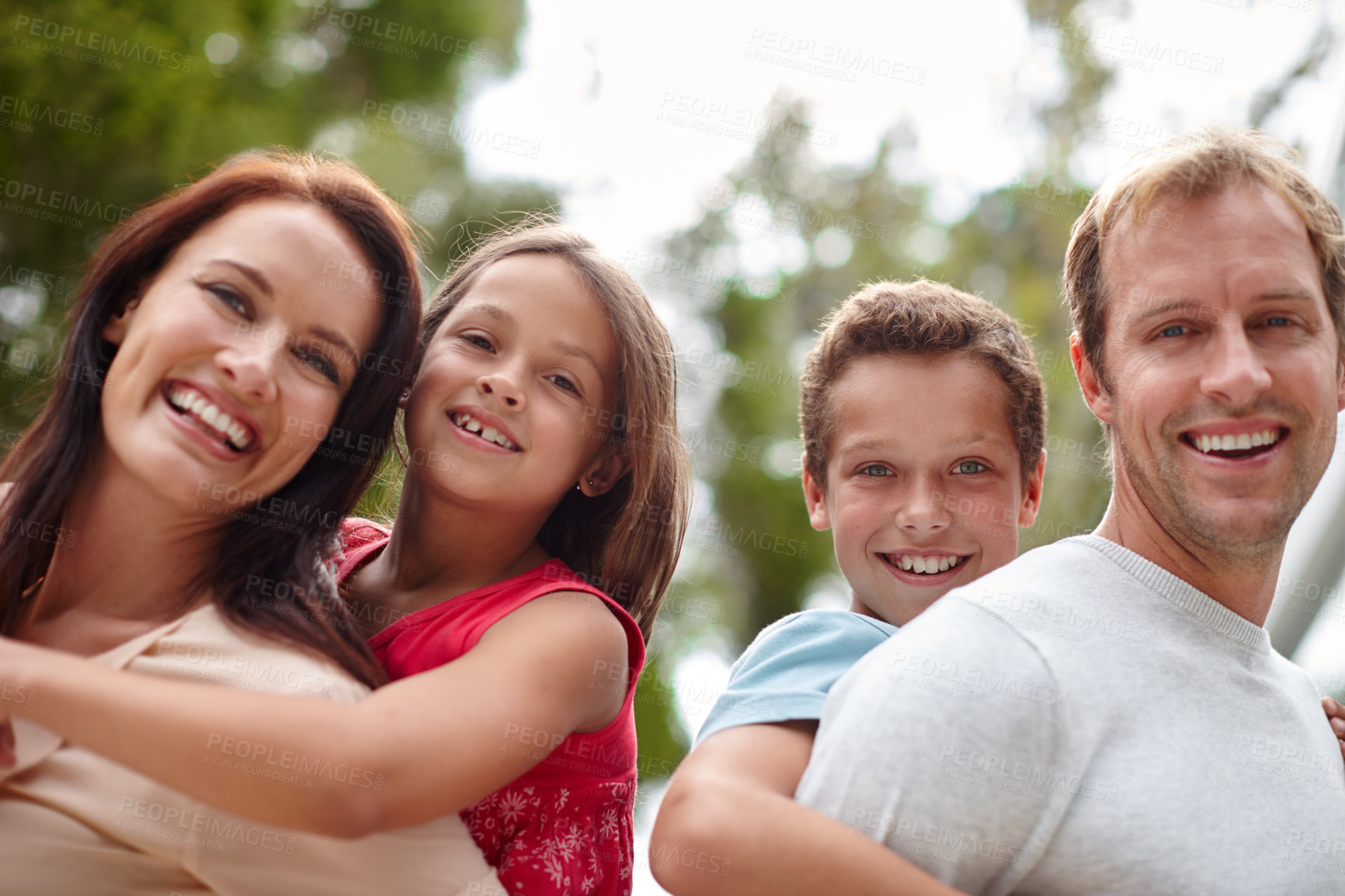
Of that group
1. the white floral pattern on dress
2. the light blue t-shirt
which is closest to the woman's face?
the white floral pattern on dress

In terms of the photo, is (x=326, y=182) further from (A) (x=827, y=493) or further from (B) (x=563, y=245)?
(A) (x=827, y=493)

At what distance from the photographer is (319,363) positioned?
1.93m

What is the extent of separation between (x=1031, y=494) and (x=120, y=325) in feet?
6.60

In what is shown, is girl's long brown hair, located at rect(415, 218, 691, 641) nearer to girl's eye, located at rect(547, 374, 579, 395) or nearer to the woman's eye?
girl's eye, located at rect(547, 374, 579, 395)

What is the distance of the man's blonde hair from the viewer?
202cm

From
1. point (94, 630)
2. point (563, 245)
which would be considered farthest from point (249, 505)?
point (563, 245)

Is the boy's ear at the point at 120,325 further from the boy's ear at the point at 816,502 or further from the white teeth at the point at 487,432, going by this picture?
the boy's ear at the point at 816,502

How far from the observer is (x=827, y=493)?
8.21 ft

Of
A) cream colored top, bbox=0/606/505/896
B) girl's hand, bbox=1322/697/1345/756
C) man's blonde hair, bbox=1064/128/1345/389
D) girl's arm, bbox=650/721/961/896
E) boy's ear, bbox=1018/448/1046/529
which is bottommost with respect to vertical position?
cream colored top, bbox=0/606/505/896

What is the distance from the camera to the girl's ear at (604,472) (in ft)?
7.67

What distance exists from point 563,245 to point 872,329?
2.36 feet

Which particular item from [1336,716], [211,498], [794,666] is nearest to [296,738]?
[211,498]

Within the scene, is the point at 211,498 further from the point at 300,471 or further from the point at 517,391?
the point at 517,391

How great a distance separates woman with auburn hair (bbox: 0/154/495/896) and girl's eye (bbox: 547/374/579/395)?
29 centimetres
